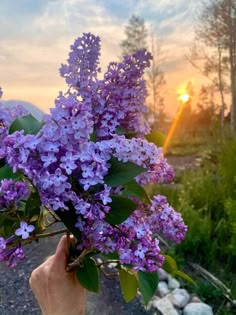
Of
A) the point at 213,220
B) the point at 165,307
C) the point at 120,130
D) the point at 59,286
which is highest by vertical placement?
the point at 120,130

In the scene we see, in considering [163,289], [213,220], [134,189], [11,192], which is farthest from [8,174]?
[213,220]

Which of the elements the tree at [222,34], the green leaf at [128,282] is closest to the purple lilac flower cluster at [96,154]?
the green leaf at [128,282]

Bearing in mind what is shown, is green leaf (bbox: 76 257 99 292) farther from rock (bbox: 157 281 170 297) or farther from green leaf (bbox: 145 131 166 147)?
rock (bbox: 157 281 170 297)

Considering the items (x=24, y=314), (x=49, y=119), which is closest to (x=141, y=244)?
(x=49, y=119)

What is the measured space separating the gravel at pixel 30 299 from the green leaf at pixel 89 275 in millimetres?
1173

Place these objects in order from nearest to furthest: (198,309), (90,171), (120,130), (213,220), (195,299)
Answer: (90,171), (120,130), (198,309), (195,299), (213,220)

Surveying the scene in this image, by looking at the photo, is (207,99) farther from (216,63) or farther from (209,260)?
(209,260)

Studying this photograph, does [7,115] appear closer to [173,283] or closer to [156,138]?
[156,138]

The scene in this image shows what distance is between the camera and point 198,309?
1.74 meters

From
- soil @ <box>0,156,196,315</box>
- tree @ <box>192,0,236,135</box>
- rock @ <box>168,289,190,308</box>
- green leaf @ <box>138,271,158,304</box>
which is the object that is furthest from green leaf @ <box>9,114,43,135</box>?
tree @ <box>192,0,236,135</box>

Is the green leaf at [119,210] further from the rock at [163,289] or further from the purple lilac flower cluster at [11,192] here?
the rock at [163,289]

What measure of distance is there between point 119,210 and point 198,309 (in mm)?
1377

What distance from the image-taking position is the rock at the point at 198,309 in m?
1.72

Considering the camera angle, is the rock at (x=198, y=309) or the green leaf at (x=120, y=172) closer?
the green leaf at (x=120, y=172)
